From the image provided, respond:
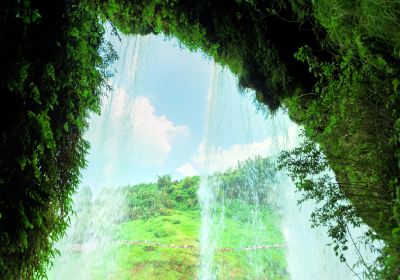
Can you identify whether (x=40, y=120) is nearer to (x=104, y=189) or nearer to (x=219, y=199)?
(x=104, y=189)

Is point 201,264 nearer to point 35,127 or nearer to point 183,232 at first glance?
point 183,232

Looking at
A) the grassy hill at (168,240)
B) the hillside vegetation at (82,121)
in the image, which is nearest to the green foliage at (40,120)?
the hillside vegetation at (82,121)

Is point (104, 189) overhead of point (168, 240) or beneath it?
overhead

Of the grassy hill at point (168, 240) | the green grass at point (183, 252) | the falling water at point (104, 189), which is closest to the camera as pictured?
the falling water at point (104, 189)

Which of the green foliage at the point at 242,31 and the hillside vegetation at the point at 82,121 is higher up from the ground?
the green foliage at the point at 242,31

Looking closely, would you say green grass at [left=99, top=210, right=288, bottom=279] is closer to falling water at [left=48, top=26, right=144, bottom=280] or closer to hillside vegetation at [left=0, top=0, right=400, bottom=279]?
falling water at [left=48, top=26, right=144, bottom=280]

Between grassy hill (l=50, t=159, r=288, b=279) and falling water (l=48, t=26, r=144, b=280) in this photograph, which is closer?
falling water (l=48, t=26, r=144, b=280)

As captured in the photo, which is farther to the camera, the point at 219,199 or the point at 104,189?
the point at 219,199

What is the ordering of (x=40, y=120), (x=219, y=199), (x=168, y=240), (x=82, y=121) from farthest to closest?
1. (x=219, y=199)
2. (x=168, y=240)
3. (x=82, y=121)
4. (x=40, y=120)

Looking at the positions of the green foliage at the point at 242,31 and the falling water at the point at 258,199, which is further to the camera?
the falling water at the point at 258,199

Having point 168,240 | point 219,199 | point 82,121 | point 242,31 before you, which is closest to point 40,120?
point 82,121

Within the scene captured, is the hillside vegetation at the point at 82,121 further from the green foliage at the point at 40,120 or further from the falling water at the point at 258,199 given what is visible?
the falling water at the point at 258,199

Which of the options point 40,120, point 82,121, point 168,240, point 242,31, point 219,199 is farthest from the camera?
point 219,199

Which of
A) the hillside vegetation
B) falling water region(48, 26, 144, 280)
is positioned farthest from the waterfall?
the hillside vegetation
